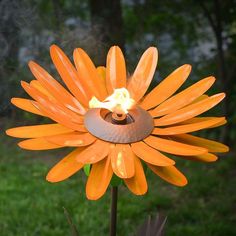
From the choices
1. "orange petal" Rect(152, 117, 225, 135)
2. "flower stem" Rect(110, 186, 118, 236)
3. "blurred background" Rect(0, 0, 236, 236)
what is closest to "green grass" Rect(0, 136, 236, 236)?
"blurred background" Rect(0, 0, 236, 236)

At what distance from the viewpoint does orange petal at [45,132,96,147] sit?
0.73 metres

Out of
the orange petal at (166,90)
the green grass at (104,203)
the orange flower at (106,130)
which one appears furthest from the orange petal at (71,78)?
the green grass at (104,203)

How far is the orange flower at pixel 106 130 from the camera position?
2.38 ft

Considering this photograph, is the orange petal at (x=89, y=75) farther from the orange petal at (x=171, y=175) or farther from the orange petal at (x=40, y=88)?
the orange petal at (x=171, y=175)

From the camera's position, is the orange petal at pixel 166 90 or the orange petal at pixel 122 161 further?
the orange petal at pixel 166 90

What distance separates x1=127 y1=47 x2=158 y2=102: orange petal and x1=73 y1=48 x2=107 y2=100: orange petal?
0.19 feet

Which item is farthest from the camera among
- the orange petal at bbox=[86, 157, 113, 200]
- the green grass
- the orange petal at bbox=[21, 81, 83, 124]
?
the green grass

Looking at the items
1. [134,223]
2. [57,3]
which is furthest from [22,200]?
[57,3]

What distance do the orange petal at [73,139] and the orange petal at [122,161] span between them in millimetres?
46

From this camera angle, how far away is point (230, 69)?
3.08 meters

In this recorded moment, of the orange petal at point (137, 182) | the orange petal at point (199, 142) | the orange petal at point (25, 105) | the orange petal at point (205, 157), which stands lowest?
the orange petal at point (137, 182)

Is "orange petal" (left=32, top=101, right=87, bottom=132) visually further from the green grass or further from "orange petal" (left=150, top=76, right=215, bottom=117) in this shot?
the green grass

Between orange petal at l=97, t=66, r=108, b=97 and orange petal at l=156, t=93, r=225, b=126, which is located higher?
orange petal at l=97, t=66, r=108, b=97

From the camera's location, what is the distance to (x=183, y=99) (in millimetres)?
875
